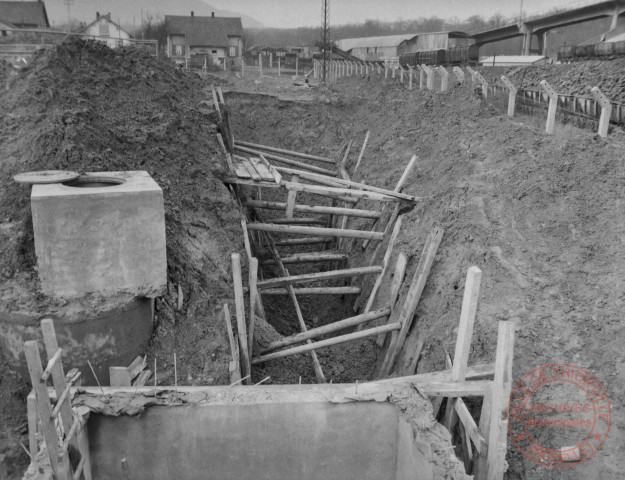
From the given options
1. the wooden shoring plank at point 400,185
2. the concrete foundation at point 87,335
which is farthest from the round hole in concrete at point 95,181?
the wooden shoring plank at point 400,185

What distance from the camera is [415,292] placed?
28.1 ft

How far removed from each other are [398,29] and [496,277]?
381ft

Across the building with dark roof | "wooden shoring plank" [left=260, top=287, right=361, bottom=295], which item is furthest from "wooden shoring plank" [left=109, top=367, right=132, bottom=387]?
the building with dark roof

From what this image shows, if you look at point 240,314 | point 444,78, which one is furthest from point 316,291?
point 444,78

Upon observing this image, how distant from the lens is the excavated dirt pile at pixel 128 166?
6.78 m

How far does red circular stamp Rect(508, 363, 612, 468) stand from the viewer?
561 centimetres

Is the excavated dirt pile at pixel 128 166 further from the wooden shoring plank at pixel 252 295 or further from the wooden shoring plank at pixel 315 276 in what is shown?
the wooden shoring plank at pixel 315 276

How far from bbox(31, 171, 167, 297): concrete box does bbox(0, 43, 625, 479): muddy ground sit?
529mm

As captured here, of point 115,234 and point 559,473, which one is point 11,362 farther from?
point 559,473

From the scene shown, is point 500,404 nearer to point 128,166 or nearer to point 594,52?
point 128,166

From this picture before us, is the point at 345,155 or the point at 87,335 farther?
the point at 345,155

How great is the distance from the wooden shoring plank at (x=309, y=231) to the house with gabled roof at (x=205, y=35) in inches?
2007

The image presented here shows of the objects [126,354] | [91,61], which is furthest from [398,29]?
[126,354]

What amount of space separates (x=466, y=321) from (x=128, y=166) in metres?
6.00
